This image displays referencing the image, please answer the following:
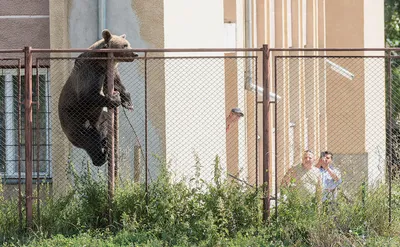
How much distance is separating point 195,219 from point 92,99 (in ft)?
6.34

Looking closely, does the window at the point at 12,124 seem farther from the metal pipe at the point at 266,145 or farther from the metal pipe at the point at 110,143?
the metal pipe at the point at 266,145

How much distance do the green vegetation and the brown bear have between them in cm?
52

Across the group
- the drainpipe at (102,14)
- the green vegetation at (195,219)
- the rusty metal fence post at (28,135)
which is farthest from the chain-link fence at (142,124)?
the drainpipe at (102,14)

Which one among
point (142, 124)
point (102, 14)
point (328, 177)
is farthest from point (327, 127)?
A: point (102, 14)

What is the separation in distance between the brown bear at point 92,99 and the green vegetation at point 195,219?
0.52 metres

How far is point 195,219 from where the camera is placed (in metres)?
12.0

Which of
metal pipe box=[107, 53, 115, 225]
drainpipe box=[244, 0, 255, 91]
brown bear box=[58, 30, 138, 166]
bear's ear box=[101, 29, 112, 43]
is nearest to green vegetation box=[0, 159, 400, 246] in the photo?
metal pipe box=[107, 53, 115, 225]

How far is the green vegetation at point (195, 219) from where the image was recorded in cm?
1165

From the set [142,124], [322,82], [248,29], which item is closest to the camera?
[142,124]

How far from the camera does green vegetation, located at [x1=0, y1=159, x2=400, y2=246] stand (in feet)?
38.2

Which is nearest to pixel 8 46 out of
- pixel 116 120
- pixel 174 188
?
pixel 116 120

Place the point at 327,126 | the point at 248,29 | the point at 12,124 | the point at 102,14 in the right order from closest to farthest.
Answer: the point at 102,14 → the point at 12,124 → the point at 248,29 → the point at 327,126

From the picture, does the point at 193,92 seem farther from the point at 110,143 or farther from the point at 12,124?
the point at 12,124

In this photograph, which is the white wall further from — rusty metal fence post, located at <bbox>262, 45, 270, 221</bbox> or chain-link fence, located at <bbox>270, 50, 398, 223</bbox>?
rusty metal fence post, located at <bbox>262, 45, 270, 221</bbox>
